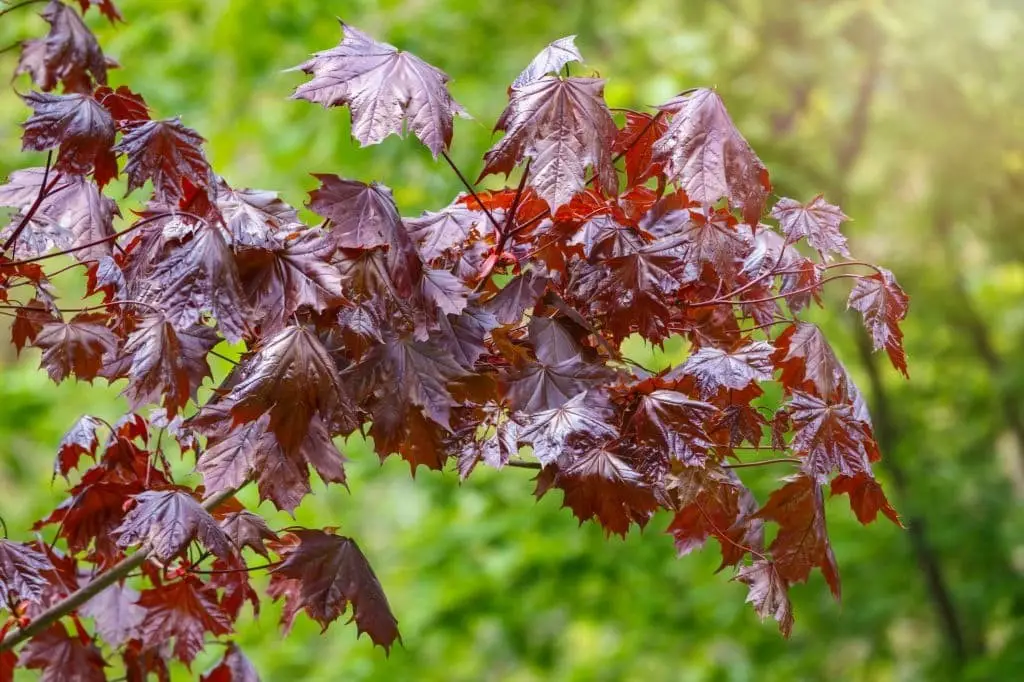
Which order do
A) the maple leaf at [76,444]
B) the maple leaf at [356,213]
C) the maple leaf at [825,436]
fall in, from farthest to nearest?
the maple leaf at [76,444], the maple leaf at [825,436], the maple leaf at [356,213]

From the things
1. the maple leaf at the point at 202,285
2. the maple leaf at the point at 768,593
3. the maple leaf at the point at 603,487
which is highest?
the maple leaf at the point at 202,285

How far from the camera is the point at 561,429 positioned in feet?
4.66

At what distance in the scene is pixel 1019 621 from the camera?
17.0 ft

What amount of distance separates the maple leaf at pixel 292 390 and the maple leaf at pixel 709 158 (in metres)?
0.56

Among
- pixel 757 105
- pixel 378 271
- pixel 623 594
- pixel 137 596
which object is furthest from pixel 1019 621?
pixel 378 271

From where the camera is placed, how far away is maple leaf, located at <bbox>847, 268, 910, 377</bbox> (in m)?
1.74

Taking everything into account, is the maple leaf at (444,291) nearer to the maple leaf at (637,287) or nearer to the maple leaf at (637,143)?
the maple leaf at (637,287)

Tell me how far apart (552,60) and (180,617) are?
1.17 m

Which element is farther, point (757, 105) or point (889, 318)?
point (757, 105)

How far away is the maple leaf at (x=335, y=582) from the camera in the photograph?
5.41ft

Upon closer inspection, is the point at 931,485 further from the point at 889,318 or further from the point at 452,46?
the point at 889,318

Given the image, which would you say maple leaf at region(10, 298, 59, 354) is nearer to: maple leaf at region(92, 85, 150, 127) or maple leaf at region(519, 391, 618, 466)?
maple leaf at region(92, 85, 150, 127)

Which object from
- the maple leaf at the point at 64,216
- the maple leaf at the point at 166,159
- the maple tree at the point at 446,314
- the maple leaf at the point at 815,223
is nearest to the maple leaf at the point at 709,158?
the maple tree at the point at 446,314

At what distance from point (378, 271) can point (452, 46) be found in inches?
168
